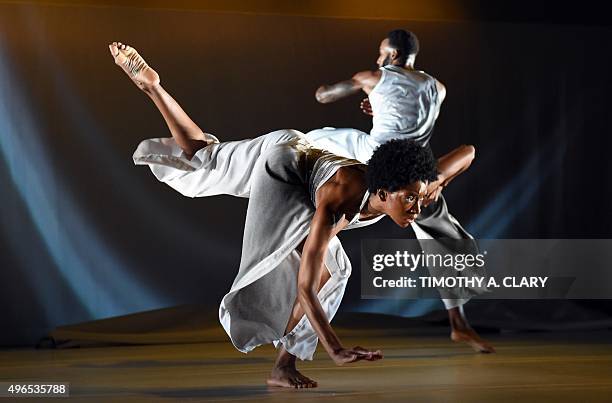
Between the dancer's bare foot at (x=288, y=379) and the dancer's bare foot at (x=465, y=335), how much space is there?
1522 millimetres

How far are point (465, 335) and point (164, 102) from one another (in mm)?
1920

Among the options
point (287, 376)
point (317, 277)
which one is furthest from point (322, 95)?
point (317, 277)

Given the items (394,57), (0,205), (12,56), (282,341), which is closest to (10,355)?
(0,205)

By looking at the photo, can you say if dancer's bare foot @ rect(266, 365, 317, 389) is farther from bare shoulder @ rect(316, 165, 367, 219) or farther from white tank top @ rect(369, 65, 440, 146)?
white tank top @ rect(369, 65, 440, 146)

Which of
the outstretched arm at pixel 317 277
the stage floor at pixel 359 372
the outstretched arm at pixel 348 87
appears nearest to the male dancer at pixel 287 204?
the outstretched arm at pixel 317 277

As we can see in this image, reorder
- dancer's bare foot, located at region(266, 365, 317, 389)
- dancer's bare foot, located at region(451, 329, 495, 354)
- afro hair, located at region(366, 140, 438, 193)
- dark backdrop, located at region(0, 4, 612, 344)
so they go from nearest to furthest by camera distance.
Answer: afro hair, located at region(366, 140, 438, 193)
dancer's bare foot, located at region(266, 365, 317, 389)
dancer's bare foot, located at region(451, 329, 495, 354)
dark backdrop, located at region(0, 4, 612, 344)

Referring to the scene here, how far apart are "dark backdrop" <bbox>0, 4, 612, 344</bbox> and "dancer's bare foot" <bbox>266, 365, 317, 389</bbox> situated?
2123 millimetres

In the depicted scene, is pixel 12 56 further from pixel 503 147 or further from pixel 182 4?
pixel 503 147

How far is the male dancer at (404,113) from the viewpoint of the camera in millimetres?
4664

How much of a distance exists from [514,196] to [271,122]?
157 cm

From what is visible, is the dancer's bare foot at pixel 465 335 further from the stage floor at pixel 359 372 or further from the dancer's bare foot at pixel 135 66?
the dancer's bare foot at pixel 135 66

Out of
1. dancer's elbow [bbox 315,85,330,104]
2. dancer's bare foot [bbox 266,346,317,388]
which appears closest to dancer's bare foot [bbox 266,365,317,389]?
dancer's bare foot [bbox 266,346,317,388]

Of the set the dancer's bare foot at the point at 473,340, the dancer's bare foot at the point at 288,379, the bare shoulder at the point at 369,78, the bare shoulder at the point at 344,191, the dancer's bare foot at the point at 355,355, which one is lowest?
the dancer's bare foot at the point at 473,340

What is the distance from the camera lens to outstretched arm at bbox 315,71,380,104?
483 centimetres
